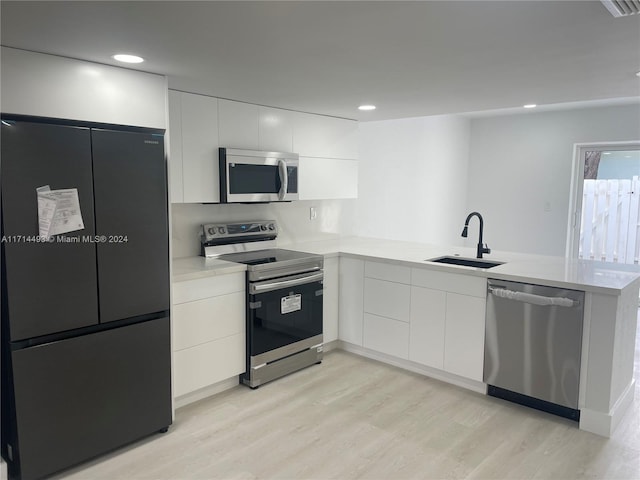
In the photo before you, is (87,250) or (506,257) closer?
(87,250)

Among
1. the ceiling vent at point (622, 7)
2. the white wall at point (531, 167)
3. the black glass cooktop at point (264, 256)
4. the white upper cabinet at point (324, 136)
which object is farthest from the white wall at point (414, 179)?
the ceiling vent at point (622, 7)

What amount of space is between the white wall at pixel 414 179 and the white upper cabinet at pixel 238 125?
5.54 feet

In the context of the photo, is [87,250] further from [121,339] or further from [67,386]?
[67,386]

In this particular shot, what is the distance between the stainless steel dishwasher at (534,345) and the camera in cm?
276

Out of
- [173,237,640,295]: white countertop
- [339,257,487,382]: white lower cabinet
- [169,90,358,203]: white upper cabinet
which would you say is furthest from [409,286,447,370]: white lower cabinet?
[169,90,358,203]: white upper cabinet

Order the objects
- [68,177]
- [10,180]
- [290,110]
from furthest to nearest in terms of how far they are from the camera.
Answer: [290,110] → [68,177] → [10,180]

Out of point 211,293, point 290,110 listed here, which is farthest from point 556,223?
point 211,293

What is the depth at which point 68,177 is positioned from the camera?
219 centimetres

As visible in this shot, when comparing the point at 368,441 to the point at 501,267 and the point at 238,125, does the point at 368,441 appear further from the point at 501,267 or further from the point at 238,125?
the point at 238,125

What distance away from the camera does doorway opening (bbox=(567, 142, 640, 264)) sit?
5.61 metres

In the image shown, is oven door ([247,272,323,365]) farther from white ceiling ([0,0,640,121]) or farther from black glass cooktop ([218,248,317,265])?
white ceiling ([0,0,640,121])

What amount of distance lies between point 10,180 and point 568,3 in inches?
90.7

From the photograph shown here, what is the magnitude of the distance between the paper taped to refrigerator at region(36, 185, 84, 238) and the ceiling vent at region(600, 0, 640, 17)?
90.2 inches

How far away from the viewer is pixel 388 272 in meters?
3.61
